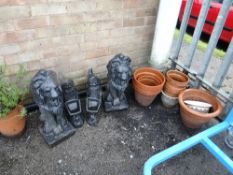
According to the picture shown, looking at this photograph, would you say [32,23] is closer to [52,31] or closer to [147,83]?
[52,31]

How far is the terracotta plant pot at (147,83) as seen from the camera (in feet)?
8.00

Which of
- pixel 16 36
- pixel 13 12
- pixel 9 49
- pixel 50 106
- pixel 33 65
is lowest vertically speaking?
pixel 50 106

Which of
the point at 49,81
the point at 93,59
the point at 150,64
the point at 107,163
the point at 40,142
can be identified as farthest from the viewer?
the point at 150,64

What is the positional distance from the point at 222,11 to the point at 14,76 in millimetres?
2134

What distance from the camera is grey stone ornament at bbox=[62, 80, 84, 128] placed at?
225 cm

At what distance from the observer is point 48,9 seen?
1991 millimetres

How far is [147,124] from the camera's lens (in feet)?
7.97

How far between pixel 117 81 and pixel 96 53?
1.52 ft

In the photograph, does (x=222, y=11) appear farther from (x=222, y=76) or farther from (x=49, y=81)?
(x=49, y=81)

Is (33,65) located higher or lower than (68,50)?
lower

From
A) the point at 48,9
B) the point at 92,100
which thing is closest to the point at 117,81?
the point at 92,100

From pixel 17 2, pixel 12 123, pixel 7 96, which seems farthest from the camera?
pixel 12 123

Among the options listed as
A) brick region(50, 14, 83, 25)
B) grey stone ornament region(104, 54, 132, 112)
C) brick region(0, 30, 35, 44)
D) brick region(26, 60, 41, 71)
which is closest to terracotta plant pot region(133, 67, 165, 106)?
grey stone ornament region(104, 54, 132, 112)

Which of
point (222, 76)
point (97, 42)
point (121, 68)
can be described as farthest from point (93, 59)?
point (222, 76)
